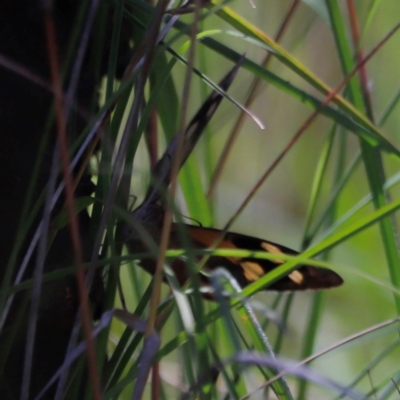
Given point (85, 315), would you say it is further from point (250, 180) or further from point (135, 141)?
point (250, 180)

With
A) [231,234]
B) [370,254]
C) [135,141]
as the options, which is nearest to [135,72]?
[135,141]

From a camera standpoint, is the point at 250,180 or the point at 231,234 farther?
the point at 250,180

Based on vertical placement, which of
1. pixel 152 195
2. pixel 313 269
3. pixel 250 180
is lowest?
pixel 313 269

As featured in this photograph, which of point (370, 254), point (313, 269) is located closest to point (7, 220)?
point (313, 269)

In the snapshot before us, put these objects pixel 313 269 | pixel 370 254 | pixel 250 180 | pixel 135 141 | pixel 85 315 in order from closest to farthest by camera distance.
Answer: pixel 85 315
pixel 135 141
pixel 313 269
pixel 370 254
pixel 250 180

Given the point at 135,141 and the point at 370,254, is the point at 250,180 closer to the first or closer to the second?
the point at 370,254

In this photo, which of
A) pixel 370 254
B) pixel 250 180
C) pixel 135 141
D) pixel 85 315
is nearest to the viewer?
pixel 85 315

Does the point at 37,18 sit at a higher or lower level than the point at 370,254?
higher
